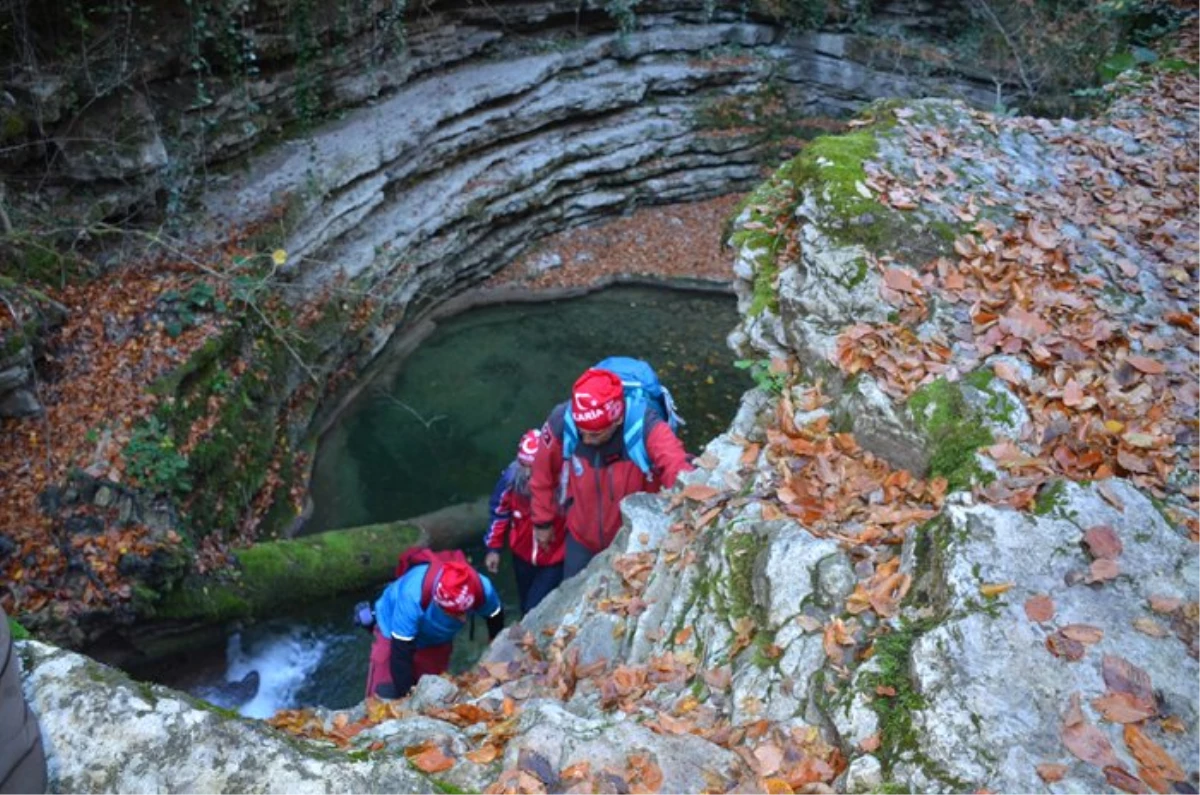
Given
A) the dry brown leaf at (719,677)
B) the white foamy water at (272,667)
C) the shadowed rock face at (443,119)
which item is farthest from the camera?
the shadowed rock face at (443,119)

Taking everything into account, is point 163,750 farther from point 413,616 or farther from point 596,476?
point 596,476

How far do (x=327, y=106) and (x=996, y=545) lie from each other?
1169 cm

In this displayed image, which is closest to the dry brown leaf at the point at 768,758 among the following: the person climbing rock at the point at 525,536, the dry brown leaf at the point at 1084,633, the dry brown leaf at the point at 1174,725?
the dry brown leaf at the point at 1084,633

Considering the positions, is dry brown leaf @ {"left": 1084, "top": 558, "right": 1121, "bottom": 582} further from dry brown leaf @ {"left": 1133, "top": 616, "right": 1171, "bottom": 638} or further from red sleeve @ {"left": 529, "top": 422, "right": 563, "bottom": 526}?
red sleeve @ {"left": 529, "top": 422, "right": 563, "bottom": 526}

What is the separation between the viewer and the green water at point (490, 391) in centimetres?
1019

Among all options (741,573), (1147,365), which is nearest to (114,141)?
(741,573)

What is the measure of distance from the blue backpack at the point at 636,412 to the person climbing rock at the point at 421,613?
3.49ft

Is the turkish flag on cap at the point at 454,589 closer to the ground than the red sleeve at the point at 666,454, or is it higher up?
closer to the ground

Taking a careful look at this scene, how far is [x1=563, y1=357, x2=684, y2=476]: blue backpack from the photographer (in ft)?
17.3

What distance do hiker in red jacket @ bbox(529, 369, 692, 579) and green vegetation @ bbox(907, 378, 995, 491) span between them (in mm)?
1465

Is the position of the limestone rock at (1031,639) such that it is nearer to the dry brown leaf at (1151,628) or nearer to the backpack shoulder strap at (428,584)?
the dry brown leaf at (1151,628)

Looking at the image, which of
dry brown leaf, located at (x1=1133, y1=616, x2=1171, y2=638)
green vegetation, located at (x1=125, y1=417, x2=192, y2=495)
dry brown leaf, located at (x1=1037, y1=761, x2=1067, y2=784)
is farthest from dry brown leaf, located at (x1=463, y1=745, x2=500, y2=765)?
green vegetation, located at (x1=125, y1=417, x2=192, y2=495)

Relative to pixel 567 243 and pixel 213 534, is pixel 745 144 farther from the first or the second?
pixel 213 534

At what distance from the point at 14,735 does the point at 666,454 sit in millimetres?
3553
